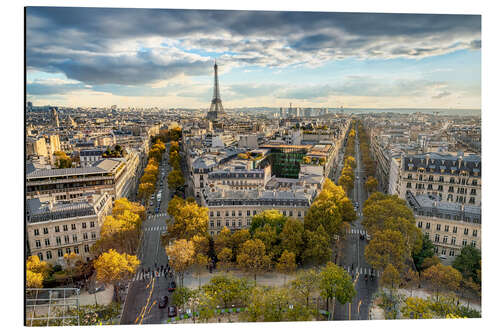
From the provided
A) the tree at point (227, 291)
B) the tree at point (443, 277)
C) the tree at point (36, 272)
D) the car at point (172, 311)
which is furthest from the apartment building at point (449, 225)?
the tree at point (36, 272)

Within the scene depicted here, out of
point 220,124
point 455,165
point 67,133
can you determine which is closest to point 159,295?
point 455,165

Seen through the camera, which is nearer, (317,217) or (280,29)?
(280,29)

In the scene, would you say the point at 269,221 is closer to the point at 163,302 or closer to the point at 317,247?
the point at 317,247

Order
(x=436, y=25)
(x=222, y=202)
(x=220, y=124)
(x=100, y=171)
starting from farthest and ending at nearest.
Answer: (x=220, y=124), (x=100, y=171), (x=222, y=202), (x=436, y=25)

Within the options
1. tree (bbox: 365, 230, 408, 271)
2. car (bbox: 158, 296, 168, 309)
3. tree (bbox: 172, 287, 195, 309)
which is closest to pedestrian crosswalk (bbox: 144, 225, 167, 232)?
car (bbox: 158, 296, 168, 309)

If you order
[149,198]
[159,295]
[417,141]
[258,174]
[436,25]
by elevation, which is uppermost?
[436,25]

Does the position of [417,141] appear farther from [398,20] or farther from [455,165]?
[398,20]
